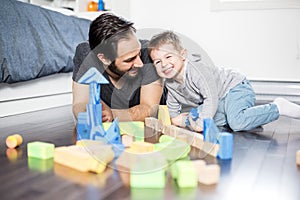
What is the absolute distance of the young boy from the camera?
115 centimetres

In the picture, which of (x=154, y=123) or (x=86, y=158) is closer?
(x=86, y=158)

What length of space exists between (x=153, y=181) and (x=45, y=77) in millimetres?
1282

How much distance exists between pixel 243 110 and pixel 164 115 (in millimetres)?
273

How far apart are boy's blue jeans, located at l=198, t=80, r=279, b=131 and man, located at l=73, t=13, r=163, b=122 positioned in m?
0.20

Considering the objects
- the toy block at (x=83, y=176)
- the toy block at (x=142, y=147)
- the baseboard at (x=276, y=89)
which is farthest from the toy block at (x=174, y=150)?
the baseboard at (x=276, y=89)

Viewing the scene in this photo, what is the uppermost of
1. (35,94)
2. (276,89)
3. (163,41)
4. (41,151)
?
(163,41)

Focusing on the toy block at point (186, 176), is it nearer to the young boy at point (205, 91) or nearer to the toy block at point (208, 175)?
the toy block at point (208, 175)

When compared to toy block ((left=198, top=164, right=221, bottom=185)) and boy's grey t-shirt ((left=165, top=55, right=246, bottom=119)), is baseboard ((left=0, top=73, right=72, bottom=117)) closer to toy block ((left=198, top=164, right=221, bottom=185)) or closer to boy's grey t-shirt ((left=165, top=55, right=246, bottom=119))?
boy's grey t-shirt ((left=165, top=55, right=246, bottom=119))

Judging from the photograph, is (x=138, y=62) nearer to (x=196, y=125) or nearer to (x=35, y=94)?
(x=196, y=125)

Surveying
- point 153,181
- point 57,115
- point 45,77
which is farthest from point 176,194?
point 45,77

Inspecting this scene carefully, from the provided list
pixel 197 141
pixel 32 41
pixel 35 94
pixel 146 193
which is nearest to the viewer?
pixel 146 193

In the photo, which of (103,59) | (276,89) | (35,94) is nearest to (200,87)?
(103,59)

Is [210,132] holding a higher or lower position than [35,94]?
higher

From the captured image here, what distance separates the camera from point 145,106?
1264 mm
